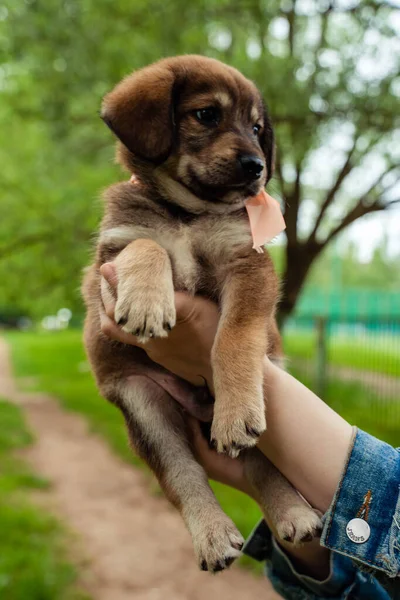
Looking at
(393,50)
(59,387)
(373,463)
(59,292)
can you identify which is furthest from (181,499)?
(59,387)

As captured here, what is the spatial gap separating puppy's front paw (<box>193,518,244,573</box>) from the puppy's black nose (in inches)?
57.5

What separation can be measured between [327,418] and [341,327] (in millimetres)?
10022

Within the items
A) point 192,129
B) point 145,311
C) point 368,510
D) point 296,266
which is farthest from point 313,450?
point 296,266

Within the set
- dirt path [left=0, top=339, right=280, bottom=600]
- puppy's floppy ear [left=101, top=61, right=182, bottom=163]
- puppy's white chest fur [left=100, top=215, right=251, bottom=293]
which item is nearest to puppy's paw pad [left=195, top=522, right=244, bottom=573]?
puppy's white chest fur [left=100, top=215, right=251, bottom=293]

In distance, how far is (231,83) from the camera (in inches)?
119

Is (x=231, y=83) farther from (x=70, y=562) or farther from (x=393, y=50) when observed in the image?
(x=393, y=50)

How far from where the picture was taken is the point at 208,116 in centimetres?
295

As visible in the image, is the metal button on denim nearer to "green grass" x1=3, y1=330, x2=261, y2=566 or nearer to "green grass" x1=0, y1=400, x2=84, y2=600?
"green grass" x1=3, y1=330, x2=261, y2=566

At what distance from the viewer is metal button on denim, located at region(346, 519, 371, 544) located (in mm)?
2248

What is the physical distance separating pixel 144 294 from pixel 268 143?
59.4 inches

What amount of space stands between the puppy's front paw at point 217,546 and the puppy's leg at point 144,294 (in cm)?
79

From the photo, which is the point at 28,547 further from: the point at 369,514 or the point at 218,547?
the point at 369,514

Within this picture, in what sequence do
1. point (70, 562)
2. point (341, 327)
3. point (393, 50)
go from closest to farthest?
point (70, 562) → point (393, 50) → point (341, 327)

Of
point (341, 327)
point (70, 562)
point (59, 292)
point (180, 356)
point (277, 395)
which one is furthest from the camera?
point (59, 292)
